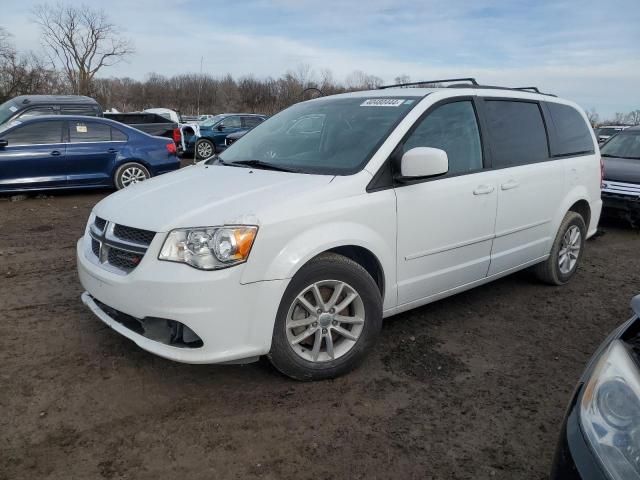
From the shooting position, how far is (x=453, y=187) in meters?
3.58

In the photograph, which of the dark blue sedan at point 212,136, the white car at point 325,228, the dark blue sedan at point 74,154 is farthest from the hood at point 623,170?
the dark blue sedan at point 212,136

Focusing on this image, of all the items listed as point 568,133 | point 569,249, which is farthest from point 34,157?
point 569,249

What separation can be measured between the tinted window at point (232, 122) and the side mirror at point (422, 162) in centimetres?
1517

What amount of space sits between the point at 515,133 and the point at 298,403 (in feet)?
9.32

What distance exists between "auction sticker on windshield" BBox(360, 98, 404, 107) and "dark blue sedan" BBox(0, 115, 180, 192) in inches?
262

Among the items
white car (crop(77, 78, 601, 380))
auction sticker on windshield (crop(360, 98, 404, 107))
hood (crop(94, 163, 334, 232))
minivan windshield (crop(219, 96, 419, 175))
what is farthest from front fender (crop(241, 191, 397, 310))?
auction sticker on windshield (crop(360, 98, 404, 107))

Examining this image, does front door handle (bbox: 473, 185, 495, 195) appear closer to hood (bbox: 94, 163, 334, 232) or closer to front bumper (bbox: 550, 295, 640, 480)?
hood (bbox: 94, 163, 334, 232)

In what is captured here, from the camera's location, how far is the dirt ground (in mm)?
2396

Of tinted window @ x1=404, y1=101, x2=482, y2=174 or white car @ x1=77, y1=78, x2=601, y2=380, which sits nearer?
white car @ x1=77, y1=78, x2=601, y2=380

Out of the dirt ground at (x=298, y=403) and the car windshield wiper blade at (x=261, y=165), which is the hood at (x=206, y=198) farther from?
the dirt ground at (x=298, y=403)

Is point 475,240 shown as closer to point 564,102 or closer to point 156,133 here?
point 564,102

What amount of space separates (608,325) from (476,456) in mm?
2267

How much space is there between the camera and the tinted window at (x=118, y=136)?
9.24 meters

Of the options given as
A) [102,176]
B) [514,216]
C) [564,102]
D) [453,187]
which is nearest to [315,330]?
[453,187]
